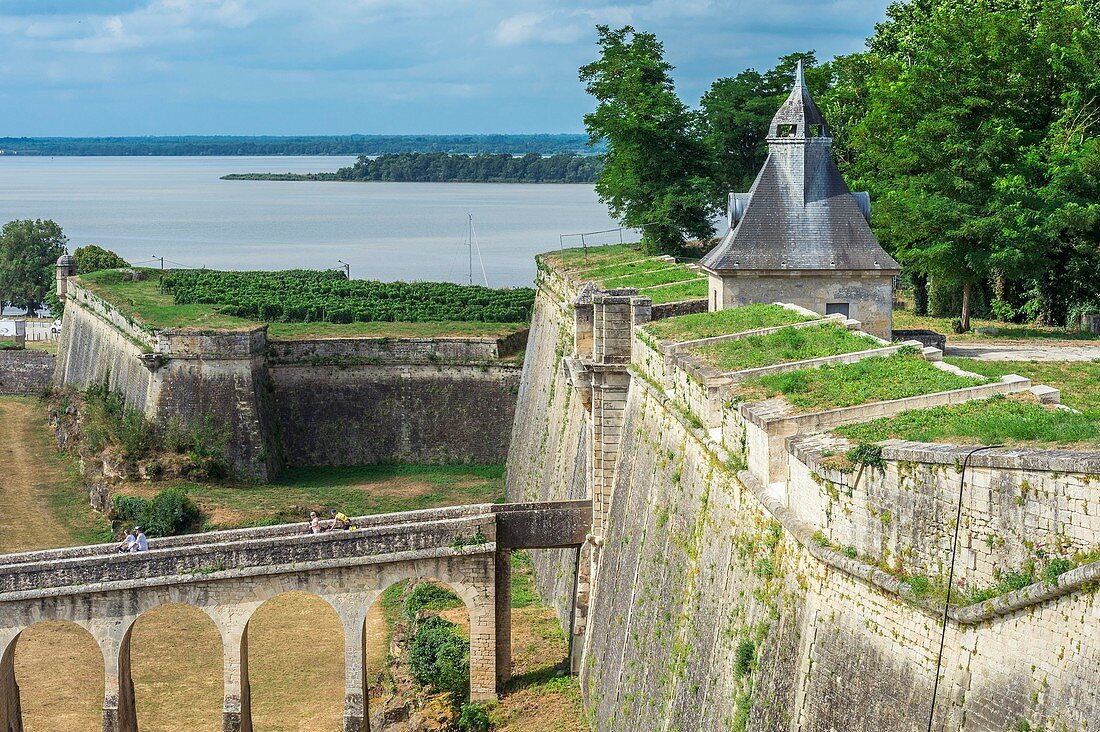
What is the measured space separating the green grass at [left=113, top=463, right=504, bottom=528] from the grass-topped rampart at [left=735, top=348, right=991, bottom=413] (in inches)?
887

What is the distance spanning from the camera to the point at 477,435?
147ft

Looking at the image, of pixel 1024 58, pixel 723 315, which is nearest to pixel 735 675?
pixel 723 315

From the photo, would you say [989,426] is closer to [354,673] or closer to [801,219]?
[801,219]

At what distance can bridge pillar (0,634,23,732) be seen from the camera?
73.4 ft

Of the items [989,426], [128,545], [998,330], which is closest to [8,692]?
[128,545]

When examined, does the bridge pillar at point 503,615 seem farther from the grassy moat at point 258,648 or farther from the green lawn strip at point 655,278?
the green lawn strip at point 655,278

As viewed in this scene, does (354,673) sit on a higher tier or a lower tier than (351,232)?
lower

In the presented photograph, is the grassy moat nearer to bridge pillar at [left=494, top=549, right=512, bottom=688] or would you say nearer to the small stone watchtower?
bridge pillar at [left=494, top=549, right=512, bottom=688]

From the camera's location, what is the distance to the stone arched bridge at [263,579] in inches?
882

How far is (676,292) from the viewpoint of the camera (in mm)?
27453

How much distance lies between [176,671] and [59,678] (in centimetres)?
221

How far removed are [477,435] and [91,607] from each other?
22.9m

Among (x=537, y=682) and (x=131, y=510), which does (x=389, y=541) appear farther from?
(x=131, y=510)

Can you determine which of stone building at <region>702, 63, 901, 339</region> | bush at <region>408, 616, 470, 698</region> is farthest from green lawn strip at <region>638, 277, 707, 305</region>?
bush at <region>408, 616, 470, 698</region>
